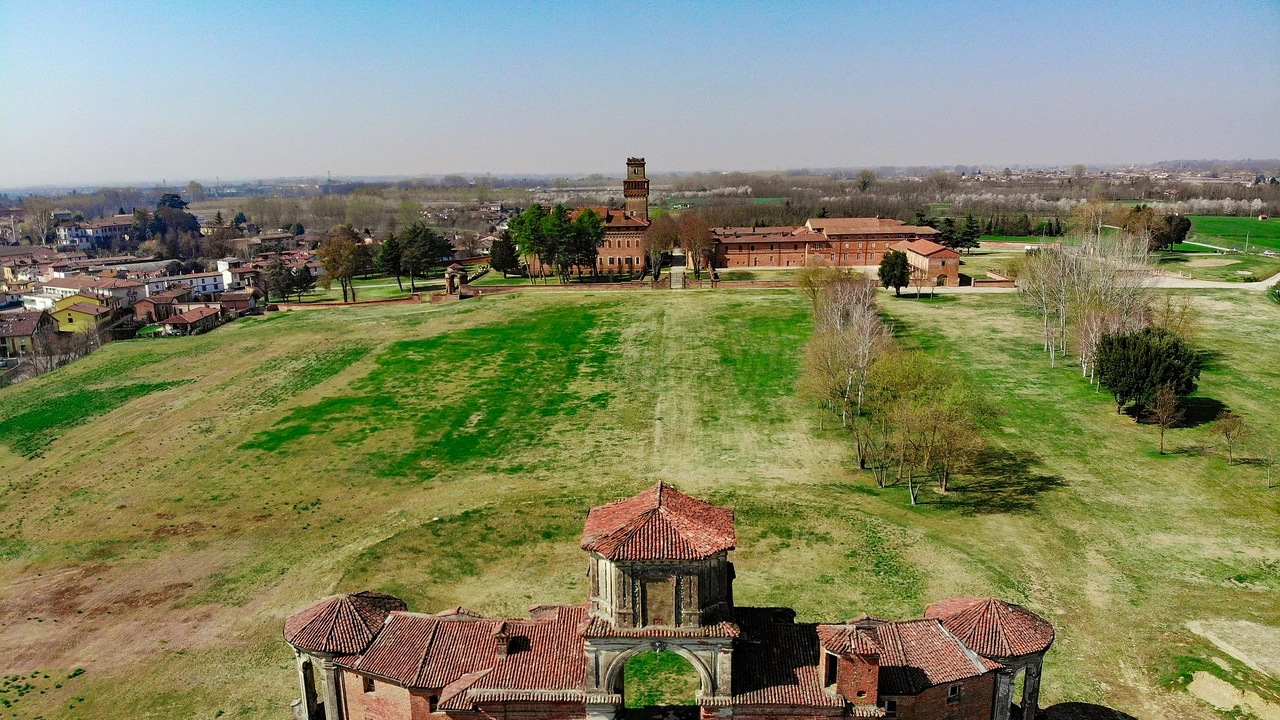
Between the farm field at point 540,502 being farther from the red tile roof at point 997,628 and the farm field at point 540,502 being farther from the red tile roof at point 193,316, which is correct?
the red tile roof at point 193,316

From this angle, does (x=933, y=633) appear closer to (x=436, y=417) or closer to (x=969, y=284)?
(x=436, y=417)

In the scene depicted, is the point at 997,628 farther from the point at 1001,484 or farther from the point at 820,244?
the point at 820,244

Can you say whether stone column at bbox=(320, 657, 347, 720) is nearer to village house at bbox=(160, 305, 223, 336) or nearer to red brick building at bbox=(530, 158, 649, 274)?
village house at bbox=(160, 305, 223, 336)

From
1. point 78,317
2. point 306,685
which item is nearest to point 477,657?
point 306,685

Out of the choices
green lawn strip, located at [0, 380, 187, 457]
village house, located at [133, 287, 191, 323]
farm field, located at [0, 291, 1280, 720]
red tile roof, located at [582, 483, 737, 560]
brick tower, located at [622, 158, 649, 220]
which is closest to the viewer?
red tile roof, located at [582, 483, 737, 560]

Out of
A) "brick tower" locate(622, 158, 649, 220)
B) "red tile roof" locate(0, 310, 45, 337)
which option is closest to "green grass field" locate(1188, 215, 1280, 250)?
"brick tower" locate(622, 158, 649, 220)

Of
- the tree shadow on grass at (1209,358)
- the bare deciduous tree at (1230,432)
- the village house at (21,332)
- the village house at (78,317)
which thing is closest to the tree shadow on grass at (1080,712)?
the bare deciduous tree at (1230,432)
